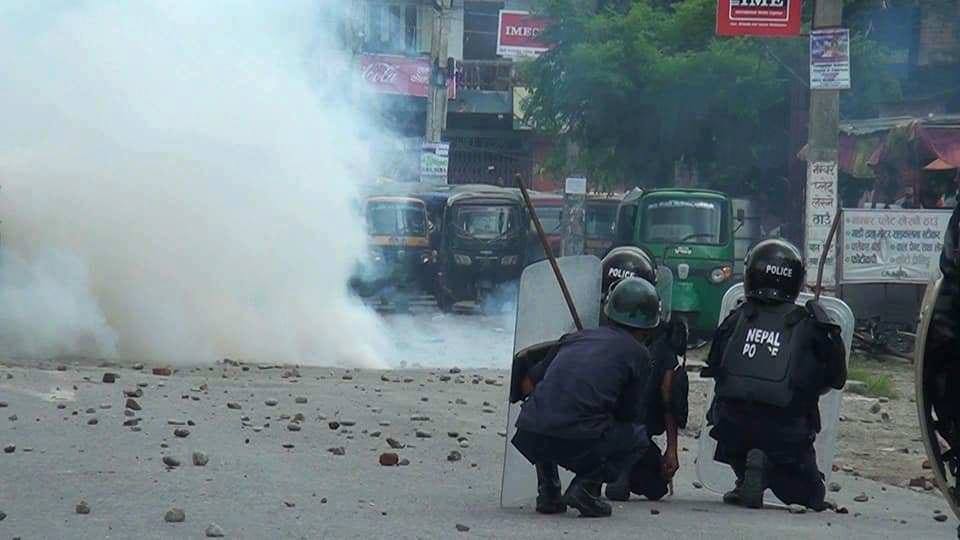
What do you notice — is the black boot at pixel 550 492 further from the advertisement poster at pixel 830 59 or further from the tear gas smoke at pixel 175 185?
the advertisement poster at pixel 830 59

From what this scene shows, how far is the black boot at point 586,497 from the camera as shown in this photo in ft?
25.0

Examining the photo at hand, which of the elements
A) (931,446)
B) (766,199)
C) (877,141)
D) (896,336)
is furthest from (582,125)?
(931,446)

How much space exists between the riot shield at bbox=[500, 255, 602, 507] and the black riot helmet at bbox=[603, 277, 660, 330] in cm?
31

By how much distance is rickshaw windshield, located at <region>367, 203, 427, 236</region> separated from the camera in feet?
109

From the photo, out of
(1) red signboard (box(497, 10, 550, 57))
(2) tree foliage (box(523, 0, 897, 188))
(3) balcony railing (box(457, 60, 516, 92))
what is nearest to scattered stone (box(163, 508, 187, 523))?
(2) tree foliage (box(523, 0, 897, 188))

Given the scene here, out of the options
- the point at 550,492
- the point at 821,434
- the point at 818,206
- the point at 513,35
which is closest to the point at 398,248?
the point at 513,35

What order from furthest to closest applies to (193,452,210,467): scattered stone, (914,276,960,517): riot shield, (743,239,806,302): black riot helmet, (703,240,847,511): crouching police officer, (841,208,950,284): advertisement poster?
(841,208,950,284): advertisement poster
(193,452,210,467): scattered stone
(743,239,806,302): black riot helmet
(703,240,847,511): crouching police officer
(914,276,960,517): riot shield

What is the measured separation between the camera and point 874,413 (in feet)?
44.6

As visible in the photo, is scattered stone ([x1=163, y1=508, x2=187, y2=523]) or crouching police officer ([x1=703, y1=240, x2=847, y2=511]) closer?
scattered stone ([x1=163, y1=508, x2=187, y2=523])

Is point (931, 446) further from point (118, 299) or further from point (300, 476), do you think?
point (118, 299)

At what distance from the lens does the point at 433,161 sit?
37.2 metres

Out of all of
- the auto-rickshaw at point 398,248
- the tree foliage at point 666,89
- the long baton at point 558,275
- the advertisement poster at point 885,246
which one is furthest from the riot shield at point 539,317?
the auto-rickshaw at point 398,248

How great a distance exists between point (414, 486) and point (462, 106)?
140 ft

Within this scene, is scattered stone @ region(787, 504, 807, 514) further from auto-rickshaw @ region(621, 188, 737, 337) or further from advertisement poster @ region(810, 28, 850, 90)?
auto-rickshaw @ region(621, 188, 737, 337)
